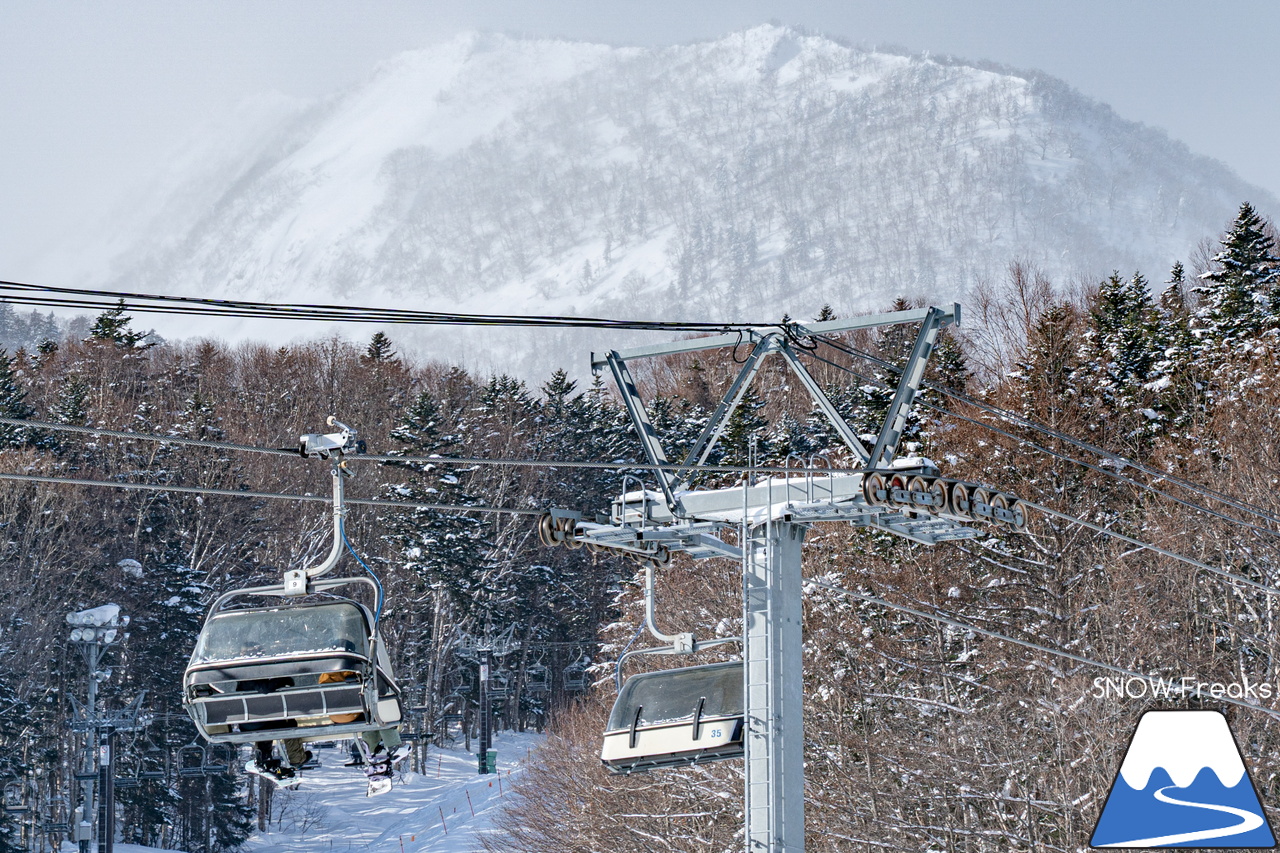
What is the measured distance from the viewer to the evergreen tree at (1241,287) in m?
44.1

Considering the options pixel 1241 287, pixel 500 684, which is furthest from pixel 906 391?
pixel 500 684

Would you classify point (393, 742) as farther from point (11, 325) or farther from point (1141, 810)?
point (11, 325)

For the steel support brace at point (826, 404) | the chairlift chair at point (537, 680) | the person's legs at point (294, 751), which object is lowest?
the chairlift chair at point (537, 680)

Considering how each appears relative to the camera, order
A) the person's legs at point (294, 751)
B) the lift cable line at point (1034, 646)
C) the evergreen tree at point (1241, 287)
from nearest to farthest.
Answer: the person's legs at point (294, 751)
the lift cable line at point (1034, 646)
the evergreen tree at point (1241, 287)

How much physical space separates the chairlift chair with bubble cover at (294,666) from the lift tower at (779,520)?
110 inches

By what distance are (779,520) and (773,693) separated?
1.62m

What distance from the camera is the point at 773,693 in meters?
13.9

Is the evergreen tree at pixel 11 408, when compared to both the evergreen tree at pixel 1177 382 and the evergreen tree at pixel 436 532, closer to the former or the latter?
the evergreen tree at pixel 436 532

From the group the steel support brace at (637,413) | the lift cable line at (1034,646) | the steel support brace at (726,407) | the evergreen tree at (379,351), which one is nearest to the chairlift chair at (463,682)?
the evergreen tree at (379,351)

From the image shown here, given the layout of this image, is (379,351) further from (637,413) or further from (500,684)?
(637,413)

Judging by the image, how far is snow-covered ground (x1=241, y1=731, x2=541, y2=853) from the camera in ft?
176

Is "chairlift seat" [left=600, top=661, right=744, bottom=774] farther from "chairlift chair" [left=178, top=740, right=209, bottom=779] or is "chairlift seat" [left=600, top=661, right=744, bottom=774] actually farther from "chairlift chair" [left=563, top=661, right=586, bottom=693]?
"chairlift chair" [left=563, top=661, right=586, bottom=693]

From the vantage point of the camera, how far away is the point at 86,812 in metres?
A: 39.6

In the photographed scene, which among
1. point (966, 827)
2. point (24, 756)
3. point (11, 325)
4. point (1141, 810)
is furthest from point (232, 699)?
point (11, 325)
